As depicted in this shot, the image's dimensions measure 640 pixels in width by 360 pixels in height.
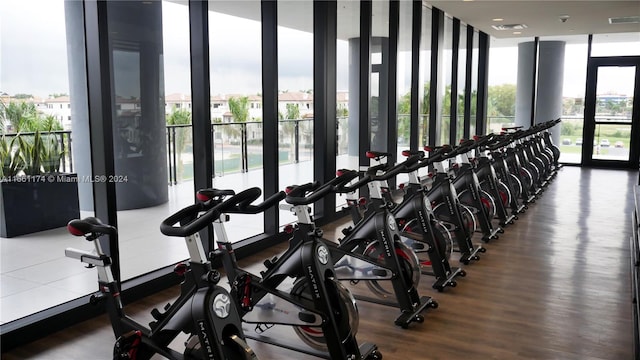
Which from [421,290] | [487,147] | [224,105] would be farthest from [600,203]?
[224,105]

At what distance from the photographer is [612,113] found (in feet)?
36.0

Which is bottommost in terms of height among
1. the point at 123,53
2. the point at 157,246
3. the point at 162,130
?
the point at 157,246

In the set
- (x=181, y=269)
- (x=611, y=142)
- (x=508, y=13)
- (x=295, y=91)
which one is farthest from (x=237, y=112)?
(x=611, y=142)

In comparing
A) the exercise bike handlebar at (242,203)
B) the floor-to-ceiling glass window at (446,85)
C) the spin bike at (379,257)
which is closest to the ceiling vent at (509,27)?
the floor-to-ceiling glass window at (446,85)

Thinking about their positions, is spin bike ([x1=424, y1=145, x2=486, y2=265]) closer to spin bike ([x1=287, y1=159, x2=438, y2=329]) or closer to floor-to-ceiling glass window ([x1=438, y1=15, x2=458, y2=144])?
spin bike ([x1=287, y1=159, x2=438, y2=329])

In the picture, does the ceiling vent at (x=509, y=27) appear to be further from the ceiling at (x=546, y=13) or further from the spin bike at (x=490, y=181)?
the spin bike at (x=490, y=181)

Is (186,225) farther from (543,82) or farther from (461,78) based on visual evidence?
(543,82)

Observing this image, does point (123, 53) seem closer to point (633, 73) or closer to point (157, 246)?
point (157, 246)

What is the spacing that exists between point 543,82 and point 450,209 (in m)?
8.49

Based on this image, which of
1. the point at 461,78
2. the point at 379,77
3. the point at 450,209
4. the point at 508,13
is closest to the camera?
the point at 450,209

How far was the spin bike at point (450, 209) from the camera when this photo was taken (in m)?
4.27

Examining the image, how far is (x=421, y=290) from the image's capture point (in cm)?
381

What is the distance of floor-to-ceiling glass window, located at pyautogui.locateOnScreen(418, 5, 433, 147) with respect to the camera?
7.84m

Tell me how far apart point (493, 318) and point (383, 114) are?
12.8ft
